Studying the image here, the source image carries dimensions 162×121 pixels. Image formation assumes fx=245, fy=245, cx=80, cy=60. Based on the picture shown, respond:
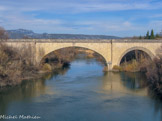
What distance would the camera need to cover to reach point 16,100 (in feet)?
52.2

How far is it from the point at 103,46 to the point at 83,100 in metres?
12.7

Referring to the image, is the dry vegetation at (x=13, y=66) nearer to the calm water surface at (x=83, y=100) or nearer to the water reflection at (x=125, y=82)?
the calm water surface at (x=83, y=100)

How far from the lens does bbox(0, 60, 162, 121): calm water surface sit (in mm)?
13133

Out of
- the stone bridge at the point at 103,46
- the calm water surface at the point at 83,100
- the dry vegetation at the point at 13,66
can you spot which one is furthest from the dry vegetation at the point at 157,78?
the dry vegetation at the point at 13,66

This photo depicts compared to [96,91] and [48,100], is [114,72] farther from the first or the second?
[48,100]

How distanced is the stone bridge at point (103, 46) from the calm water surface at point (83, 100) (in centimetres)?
545

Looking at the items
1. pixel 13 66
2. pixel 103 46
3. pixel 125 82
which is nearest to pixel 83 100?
pixel 125 82

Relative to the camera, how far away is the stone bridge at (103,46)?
2714 cm

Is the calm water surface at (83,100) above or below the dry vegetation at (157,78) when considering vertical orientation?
below

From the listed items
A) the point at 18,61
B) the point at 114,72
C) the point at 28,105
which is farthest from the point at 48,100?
the point at 114,72

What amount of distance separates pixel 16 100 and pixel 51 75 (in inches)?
376

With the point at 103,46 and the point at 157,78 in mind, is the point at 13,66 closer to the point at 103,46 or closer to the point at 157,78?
the point at 103,46

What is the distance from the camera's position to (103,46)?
27.6 m

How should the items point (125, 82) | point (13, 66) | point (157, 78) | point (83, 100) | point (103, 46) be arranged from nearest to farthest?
point (83, 100) < point (157, 78) < point (13, 66) < point (125, 82) < point (103, 46)
